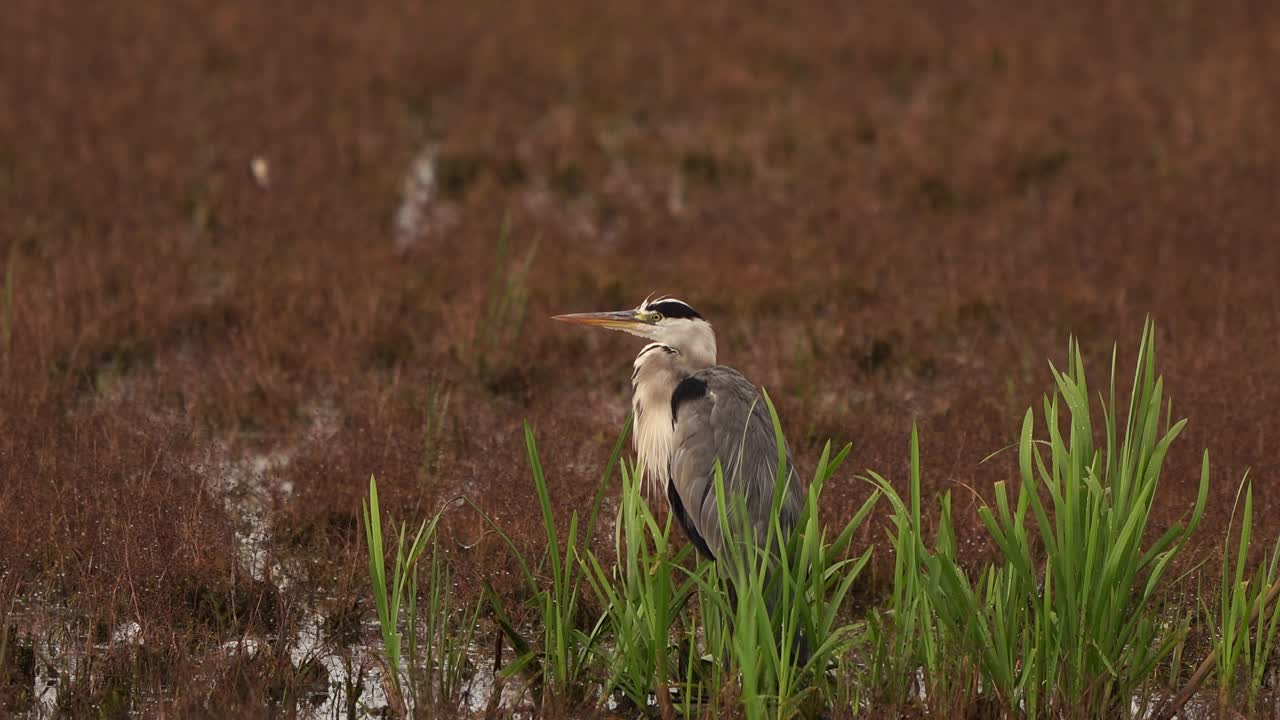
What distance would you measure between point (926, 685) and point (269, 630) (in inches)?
88.8

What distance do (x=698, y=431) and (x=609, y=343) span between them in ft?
10.9

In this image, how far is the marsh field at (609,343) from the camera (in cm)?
447

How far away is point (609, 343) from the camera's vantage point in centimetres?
841

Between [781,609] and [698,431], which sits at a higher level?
[698,431]

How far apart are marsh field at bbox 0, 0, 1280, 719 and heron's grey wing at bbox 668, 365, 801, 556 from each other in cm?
27

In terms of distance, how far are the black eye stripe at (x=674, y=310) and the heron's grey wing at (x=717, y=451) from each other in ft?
1.12

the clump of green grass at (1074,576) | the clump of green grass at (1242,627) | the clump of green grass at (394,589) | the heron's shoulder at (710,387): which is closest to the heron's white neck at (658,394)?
the heron's shoulder at (710,387)

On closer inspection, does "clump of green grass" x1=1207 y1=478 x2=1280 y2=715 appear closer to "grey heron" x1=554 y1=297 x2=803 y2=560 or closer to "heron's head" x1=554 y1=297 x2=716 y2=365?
"grey heron" x1=554 y1=297 x2=803 y2=560

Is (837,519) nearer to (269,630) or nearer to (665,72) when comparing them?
(269,630)

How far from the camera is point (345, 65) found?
45.0 feet

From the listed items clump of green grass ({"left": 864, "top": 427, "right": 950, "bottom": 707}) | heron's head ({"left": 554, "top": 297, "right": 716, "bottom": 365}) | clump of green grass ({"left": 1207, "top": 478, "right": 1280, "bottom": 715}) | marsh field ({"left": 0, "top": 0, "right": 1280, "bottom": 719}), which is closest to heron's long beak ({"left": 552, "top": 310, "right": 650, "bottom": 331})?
heron's head ({"left": 554, "top": 297, "right": 716, "bottom": 365})

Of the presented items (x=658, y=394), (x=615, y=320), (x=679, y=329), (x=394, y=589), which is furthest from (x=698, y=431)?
(x=394, y=589)

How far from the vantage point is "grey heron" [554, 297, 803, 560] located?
16.6ft

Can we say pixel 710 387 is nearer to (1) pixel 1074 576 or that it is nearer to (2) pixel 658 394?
(2) pixel 658 394
